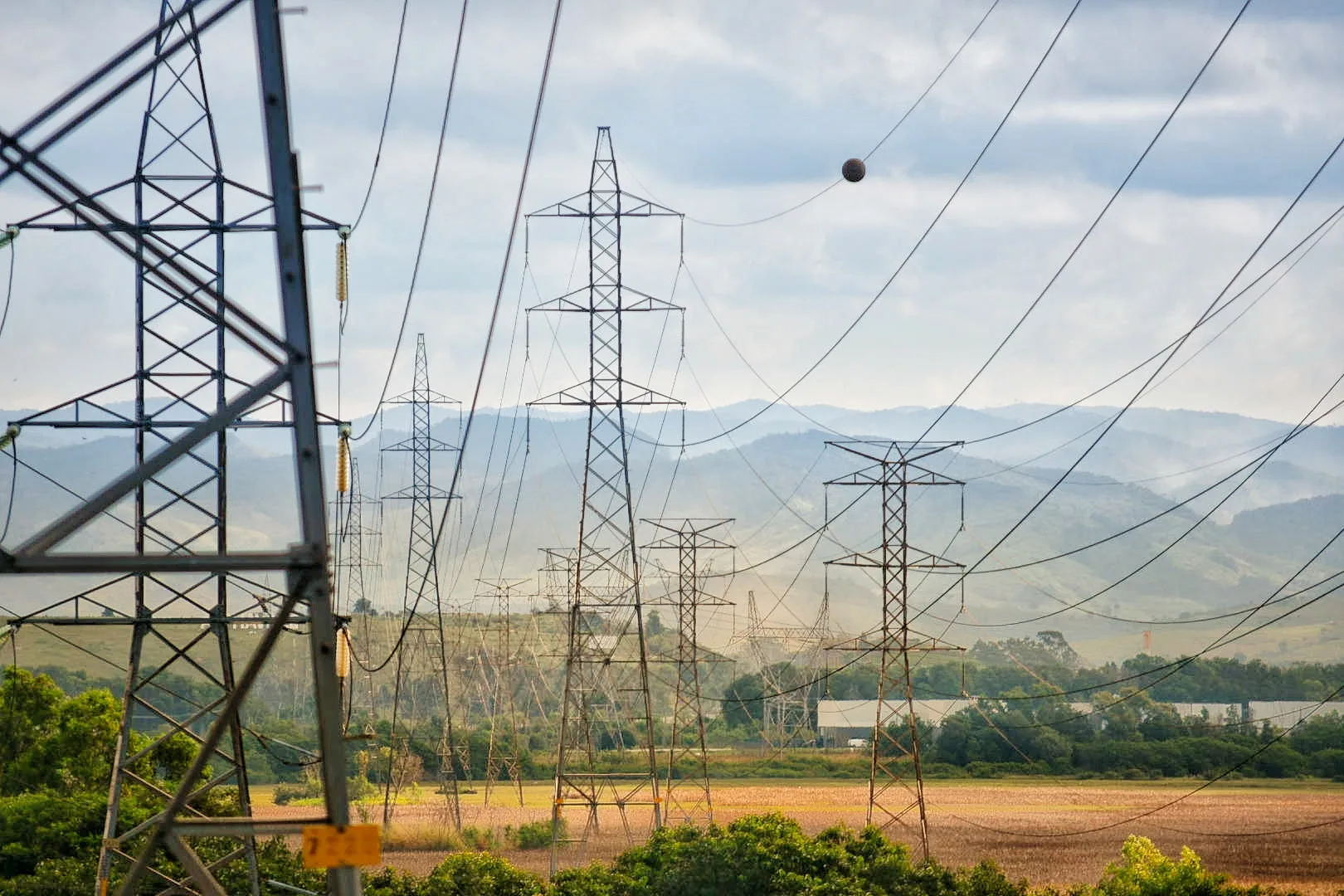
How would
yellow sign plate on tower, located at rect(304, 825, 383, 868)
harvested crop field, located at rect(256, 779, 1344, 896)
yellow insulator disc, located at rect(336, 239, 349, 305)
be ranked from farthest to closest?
harvested crop field, located at rect(256, 779, 1344, 896) → yellow insulator disc, located at rect(336, 239, 349, 305) → yellow sign plate on tower, located at rect(304, 825, 383, 868)

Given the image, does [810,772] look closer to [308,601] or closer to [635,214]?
[635,214]

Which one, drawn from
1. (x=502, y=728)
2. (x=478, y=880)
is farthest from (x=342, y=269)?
(x=502, y=728)

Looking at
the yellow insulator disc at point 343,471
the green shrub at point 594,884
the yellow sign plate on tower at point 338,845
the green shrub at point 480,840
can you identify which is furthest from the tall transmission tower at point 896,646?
the yellow sign plate on tower at point 338,845

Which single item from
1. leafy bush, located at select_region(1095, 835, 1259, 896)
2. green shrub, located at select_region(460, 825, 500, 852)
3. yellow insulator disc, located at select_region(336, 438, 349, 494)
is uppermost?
yellow insulator disc, located at select_region(336, 438, 349, 494)

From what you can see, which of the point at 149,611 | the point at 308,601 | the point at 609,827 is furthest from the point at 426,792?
the point at 308,601

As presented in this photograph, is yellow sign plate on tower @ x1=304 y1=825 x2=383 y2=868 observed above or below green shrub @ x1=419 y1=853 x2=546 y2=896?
above

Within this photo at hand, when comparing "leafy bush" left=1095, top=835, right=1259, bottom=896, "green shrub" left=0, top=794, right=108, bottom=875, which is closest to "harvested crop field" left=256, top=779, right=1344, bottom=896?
"leafy bush" left=1095, top=835, right=1259, bottom=896

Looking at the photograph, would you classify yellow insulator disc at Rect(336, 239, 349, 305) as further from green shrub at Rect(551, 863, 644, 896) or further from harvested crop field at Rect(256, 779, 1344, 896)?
harvested crop field at Rect(256, 779, 1344, 896)

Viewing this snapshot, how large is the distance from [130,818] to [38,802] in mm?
4373

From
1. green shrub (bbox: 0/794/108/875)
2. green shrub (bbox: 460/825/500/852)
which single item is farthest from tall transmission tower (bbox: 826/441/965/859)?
green shrub (bbox: 0/794/108/875)

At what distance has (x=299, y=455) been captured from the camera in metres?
10.1

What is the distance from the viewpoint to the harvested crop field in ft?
153

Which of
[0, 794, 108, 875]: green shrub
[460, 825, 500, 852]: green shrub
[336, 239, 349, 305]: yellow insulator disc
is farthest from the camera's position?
[460, 825, 500, 852]: green shrub

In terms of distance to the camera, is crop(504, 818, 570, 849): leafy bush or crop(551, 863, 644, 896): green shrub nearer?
crop(551, 863, 644, 896): green shrub
